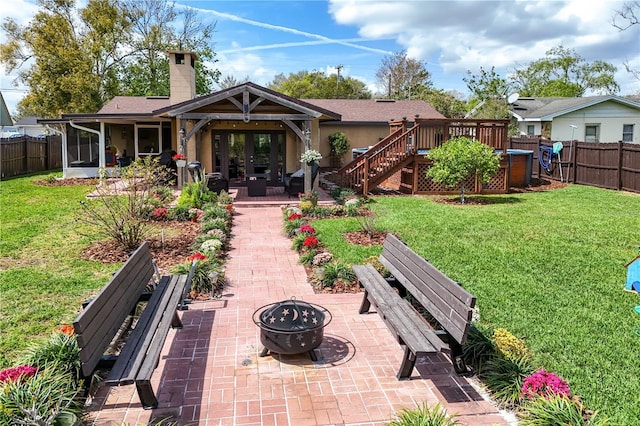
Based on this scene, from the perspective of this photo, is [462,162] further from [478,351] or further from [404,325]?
[404,325]

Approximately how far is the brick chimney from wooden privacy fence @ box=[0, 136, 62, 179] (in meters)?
8.13

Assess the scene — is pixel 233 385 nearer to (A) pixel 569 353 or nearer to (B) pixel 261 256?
(A) pixel 569 353

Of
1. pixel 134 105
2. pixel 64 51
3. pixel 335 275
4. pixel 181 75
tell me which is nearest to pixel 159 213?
pixel 335 275

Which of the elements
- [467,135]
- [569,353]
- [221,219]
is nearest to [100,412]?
[569,353]

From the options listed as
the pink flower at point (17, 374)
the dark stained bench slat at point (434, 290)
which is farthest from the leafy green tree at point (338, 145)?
the pink flower at point (17, 374)

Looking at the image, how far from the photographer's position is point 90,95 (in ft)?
101

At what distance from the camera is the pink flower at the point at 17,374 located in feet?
11.6

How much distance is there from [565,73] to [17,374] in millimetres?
57698

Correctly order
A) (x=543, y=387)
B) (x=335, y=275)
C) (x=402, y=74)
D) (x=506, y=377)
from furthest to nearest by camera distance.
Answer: (x=402, y=74)
(x=335, y=275)
(x=506, y=377)
(x=543, y=387)

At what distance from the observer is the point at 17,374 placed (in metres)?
3.59

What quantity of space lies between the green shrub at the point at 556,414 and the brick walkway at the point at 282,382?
25cm

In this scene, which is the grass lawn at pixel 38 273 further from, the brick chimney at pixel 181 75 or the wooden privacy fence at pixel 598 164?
the wooden privacy fence at pixel 598 164

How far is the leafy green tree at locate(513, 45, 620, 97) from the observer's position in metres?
50.3

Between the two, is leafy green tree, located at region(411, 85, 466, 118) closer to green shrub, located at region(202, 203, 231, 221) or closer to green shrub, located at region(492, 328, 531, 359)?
green shrub, located at region(202, 203, 231, 221)
